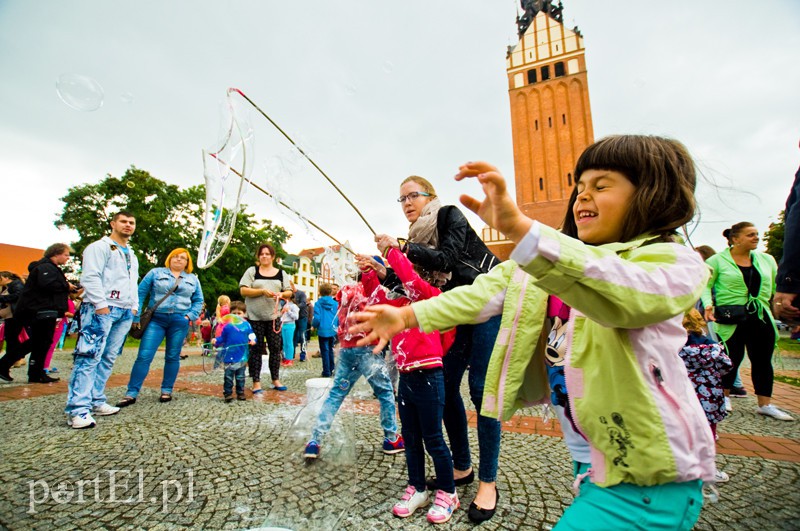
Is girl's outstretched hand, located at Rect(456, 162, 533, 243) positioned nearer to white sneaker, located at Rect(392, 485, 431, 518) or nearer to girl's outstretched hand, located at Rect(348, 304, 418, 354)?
girl's outstretched hand, located at Rect(348, 304, 418, 354)

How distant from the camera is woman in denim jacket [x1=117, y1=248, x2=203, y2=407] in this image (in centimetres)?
461

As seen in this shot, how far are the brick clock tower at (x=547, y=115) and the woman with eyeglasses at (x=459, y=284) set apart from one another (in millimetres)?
33433

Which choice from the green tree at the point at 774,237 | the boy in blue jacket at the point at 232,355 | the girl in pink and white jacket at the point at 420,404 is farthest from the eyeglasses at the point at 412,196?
the green tree at the point at 774,237

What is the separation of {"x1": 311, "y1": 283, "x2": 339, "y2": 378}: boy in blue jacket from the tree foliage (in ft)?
65.8

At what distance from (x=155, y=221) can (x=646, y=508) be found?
29871mm

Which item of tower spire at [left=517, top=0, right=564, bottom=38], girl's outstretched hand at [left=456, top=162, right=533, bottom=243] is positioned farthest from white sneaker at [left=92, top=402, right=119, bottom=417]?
tower spire at [left=517, top=0, right=564, bottom=38]

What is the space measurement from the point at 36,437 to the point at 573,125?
41239 mm

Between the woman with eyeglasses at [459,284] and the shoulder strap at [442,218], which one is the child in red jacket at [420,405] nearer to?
the woman with eyeglasses at [459,284]

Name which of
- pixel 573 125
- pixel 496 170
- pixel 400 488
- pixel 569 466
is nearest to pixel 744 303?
pixel 569 466

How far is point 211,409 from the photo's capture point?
4391mm

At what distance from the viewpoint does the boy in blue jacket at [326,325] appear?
6906mm

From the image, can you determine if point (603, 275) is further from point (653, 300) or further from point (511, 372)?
point (511, 372)

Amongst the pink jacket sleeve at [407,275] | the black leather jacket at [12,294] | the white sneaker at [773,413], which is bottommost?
the white sneaker at [773,413]

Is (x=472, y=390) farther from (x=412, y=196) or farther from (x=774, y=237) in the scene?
(x=774, y=237)
